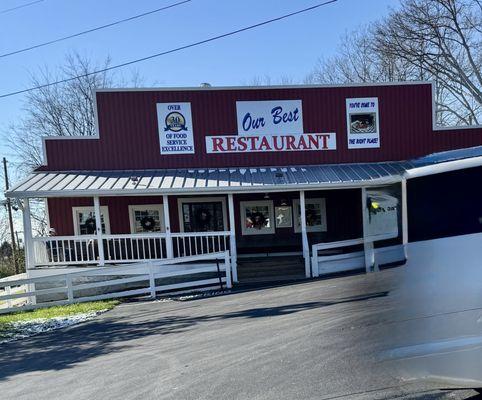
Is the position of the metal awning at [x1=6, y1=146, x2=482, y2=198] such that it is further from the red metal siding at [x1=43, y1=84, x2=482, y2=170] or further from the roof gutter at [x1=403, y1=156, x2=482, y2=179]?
the roof gutter at [x1=403, y1=156, x2=482, y2=179]

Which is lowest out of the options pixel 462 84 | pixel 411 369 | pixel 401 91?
pixel 411 369

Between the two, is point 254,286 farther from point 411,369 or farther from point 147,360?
point 411,369

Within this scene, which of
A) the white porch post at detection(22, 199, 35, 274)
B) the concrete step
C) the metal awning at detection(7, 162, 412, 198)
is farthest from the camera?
the concrete step

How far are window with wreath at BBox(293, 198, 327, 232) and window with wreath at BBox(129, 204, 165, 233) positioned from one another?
18.0 feet

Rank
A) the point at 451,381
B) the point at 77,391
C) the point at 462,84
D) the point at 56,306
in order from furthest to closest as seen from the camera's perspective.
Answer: the point at 462,84 < the point at 56,306 < the point at 77,391 < the point at 451,381

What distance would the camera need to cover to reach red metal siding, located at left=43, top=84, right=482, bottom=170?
14.3 metres

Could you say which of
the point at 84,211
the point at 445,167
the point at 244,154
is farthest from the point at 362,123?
the point at 445,167

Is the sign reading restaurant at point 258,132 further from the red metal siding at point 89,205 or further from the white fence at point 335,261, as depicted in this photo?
the white fence at point 335,261

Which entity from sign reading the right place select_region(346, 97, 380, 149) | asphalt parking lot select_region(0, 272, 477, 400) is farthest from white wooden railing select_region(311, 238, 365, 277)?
sign reading the right place select_region(346, 97, 380, 149)

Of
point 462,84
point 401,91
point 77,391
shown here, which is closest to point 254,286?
point 77,391

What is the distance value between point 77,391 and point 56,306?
7.13 meters

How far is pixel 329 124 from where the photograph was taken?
14.8m

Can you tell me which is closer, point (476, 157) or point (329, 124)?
point (476, 157)

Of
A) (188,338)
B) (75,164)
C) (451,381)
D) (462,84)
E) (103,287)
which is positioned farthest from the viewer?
(462,84)
